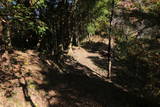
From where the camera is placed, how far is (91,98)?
617 inches

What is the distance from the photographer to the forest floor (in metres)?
13.6

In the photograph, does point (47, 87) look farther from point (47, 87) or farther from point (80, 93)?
point (80, 93)

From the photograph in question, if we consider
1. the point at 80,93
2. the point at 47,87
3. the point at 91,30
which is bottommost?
the point at 80,93

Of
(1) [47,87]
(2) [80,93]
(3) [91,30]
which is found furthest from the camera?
(3) [91,30]

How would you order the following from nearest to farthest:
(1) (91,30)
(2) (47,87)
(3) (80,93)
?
(2) (47,87)
(3) (80,93)
(1) (91,30)

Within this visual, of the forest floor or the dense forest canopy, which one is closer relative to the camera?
the dense forest canopy

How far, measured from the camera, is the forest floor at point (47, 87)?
1364 centimetres

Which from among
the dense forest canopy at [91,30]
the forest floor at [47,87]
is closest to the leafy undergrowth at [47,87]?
the forest floor at [47,87]

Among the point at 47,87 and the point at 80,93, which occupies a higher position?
the point at 47,87

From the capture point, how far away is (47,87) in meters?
15.5

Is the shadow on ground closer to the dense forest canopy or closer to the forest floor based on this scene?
the forest floor

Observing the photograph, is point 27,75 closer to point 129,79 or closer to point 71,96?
point 71,96

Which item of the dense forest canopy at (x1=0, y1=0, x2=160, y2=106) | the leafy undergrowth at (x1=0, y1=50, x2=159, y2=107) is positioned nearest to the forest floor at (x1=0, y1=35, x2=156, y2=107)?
the leafy undergrowth at (x1=0, y1=50, x2=159, y2=107)

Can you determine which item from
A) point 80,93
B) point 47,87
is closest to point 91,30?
point 80,93
